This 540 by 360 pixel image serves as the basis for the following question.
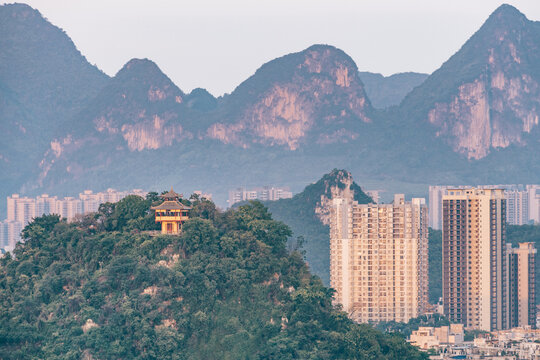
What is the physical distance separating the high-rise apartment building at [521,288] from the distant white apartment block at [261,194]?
6994 centimetres

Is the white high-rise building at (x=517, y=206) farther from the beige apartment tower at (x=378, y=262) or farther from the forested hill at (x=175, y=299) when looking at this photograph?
the forested hill at (x=175, y=299)

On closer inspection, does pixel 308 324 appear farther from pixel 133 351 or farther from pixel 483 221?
pixel 483 221

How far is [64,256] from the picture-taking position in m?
79.1

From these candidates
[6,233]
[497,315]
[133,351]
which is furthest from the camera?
[6,233]

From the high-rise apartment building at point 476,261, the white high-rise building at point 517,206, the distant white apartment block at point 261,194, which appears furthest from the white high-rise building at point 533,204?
the high-rise apartment building at point 476,261

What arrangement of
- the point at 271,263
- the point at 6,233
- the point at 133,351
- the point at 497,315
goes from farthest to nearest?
the point at 6,233 → the point at 497,315 → the point at 271,263 → the point at 133,351

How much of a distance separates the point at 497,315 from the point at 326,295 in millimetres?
33646

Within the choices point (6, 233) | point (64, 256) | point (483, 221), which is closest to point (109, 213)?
point (64, 256)

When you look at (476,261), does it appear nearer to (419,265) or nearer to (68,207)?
(419,265)

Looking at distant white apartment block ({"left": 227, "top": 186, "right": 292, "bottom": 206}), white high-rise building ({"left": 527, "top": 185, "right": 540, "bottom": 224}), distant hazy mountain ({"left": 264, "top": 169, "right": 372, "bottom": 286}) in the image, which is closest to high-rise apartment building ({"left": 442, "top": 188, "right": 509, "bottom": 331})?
distant hazy mountain ({"left": 264, "top": 169, "right": 372, "bottom": 286})

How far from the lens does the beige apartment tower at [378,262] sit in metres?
110

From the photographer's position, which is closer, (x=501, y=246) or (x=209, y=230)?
(x=209, y=230)

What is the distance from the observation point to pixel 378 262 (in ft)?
361

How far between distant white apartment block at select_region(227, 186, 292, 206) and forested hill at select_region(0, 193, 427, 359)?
102 m
